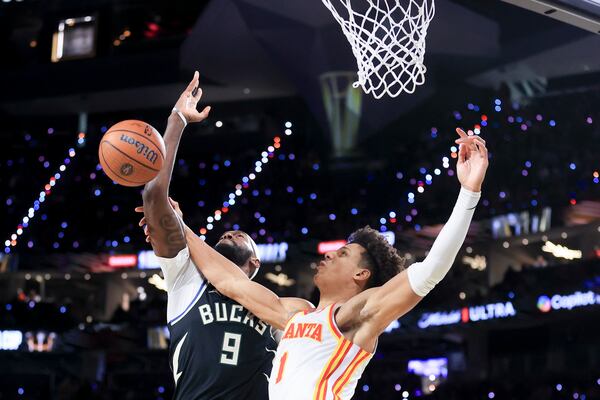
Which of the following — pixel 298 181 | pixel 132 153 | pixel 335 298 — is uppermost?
pixel 132 153

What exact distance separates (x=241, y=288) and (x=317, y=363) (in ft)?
1.80

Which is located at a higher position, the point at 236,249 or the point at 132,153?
the point at 132,153

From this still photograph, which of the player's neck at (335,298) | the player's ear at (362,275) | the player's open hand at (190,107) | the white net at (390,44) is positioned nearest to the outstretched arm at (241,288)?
the player's neck at (335,298)

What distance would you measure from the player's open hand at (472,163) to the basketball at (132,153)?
1285 millimetres

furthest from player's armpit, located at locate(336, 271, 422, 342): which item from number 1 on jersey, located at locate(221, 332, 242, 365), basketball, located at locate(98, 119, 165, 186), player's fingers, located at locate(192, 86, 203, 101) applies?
player's fingers, located at locate(192, 86, 203, 101)

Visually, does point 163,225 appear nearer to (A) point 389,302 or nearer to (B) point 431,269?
(A) point 389,302

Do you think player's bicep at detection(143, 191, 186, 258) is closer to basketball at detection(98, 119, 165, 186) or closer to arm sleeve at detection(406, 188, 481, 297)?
basketball at detection(98, 119, 165, 186)

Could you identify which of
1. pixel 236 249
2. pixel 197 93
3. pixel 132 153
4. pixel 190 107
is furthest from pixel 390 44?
pixel 132 153

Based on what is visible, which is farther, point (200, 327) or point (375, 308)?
point (200, 327)

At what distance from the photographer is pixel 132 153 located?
12.6 feet

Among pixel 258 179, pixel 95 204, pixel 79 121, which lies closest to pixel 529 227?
pixel 258 179

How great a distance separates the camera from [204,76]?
51.2 feet

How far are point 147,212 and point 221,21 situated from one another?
10.8 meters

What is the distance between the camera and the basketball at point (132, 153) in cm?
383
